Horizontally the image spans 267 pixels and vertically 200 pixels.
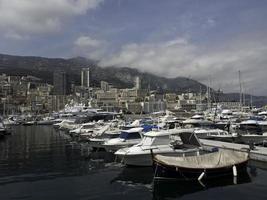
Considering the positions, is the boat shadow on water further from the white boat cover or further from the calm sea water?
the white boat cover

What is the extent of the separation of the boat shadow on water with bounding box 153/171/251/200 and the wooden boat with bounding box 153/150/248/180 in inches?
14.2

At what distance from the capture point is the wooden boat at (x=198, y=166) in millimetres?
23000

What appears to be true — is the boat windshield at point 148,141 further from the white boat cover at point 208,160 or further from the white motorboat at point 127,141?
the white motorboat at point 127,141

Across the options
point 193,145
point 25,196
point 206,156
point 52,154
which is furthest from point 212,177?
point 52,154

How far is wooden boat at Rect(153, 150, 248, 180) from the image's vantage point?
2300 centimetres

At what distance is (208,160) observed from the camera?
24.3 meters

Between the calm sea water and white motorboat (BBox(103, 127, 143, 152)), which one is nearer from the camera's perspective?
the calm sea water

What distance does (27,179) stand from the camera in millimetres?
25406

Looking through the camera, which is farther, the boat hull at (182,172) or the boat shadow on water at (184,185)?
the boat hull at (182,172)

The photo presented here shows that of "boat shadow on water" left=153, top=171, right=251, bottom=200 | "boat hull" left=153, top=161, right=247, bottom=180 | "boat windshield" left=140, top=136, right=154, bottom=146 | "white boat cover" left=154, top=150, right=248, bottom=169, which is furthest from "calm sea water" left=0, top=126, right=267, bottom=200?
"boat windshield" left=140, top=136, right=154, bottom=146

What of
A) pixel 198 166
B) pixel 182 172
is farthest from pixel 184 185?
pixel 198 166

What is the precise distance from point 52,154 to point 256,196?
79.7 feet

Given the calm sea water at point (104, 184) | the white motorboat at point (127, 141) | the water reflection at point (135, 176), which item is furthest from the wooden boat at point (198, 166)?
the white motorboat at point (127, 141)

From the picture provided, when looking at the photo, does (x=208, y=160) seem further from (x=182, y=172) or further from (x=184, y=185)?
(x=184, y=185)
